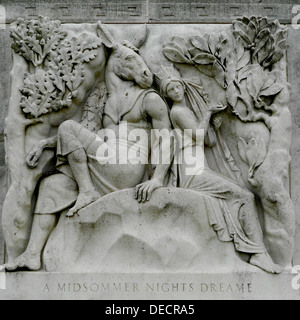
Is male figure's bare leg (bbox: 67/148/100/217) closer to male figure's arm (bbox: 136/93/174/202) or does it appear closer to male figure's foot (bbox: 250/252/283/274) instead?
male figure's arm (bbox: 136/93/174/202)

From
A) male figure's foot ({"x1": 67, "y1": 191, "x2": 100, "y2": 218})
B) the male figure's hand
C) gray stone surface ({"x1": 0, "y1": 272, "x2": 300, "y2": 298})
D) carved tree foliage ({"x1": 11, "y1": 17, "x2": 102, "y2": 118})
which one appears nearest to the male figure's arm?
the male figure's hand

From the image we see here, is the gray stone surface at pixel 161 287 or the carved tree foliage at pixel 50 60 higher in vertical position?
the carved tree foliage at pixel 50 60

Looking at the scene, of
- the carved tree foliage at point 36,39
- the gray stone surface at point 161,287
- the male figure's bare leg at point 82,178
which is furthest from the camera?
the carved tree foliage at point 36,39

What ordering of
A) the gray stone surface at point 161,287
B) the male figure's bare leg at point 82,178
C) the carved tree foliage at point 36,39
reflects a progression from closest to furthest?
the gray stone surface at point 161,287 → the male figure's bare leg at point 82,178 → the carved tree foliage at point 36,39

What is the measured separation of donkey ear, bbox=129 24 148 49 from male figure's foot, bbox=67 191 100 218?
180 centimetres

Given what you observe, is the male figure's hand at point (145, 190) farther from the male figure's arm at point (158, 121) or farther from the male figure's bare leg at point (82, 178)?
the male figure's bare leg at point (82, 178)

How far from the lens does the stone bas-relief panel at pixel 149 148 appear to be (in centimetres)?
639

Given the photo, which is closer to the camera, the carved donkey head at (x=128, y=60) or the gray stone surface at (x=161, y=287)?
the gray stone surface at (x=161, y=287)

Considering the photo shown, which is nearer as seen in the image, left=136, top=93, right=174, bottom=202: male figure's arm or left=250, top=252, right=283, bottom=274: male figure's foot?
left=250, top=252, right=283, bottom=274: male figure's foot

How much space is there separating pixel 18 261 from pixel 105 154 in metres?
1.46

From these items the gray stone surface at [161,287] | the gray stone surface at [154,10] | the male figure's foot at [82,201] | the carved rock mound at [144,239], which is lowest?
the gray stone surface at [161,287]

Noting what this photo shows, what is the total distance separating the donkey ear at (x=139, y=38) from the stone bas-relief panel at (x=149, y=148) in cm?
2

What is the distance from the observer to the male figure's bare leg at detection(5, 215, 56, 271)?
638 cm

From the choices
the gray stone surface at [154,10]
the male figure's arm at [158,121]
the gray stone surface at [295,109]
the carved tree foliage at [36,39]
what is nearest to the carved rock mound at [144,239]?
the male figure's arm at [158,121]
